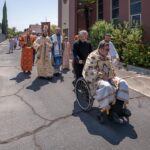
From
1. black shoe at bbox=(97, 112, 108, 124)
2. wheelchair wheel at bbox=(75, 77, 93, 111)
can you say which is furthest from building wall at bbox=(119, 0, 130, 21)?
black shoe at bbox=(97, 112, 108, 124)

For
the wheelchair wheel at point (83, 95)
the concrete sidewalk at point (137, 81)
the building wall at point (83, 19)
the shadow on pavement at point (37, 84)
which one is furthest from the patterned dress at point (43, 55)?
the building wall at point (83, 19)

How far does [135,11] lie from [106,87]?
12.4 meters

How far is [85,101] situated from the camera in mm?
7746

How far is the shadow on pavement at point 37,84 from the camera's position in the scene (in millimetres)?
10166

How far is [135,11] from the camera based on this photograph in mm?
18234

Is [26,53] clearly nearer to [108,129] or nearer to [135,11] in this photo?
[108,129]

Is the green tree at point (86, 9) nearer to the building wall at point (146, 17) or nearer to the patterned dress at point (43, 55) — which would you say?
the building wall at point (146, 17)

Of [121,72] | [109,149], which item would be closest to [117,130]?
[109,149]

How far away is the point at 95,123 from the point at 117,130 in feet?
1.88

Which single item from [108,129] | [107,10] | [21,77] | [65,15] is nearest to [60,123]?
[108,129]

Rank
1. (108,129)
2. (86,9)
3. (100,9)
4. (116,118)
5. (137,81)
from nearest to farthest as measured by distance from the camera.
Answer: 1. (108,129)
2. (116,118)
3. (137,81)
4. (100,9)
5. (86,9)

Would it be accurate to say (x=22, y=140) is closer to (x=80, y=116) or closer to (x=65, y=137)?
(x=65, y=137)

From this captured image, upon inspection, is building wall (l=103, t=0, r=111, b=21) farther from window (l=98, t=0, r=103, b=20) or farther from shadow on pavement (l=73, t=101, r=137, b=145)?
shadow on pavement (l=73, t=101, r=137, b=145)

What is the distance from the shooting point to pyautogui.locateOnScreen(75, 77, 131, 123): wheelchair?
22.6 feet
